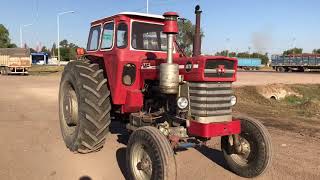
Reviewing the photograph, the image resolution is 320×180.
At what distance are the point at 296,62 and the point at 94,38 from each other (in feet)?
170

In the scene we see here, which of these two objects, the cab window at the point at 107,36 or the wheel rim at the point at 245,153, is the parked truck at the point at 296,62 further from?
the wheel rim at the point at 245,153

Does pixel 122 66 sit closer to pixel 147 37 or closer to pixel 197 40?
pixel 147 37

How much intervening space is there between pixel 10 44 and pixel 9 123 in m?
97.6

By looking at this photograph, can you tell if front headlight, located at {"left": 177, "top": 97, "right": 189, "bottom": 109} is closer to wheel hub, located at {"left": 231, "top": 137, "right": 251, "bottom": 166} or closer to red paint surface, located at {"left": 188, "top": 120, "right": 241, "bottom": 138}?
red paint surface, located at {"left": 188, "top": 120, "right": 241, "bottom": 138}

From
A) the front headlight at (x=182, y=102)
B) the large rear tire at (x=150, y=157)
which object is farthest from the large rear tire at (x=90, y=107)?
the front headlight at (x=182, y=102)

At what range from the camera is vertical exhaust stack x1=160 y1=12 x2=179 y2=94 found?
19.1ft

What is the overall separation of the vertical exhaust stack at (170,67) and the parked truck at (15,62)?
35.2m

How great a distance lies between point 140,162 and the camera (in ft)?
18.7

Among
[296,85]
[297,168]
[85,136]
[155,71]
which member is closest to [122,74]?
[155,71]

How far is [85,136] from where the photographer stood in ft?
22.2

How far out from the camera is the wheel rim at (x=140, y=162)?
561 cm

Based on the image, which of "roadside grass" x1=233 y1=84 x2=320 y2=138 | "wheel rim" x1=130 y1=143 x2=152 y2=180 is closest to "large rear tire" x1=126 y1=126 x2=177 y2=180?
"wheel rim" x1=130 y1=143 x2=152 y2=180

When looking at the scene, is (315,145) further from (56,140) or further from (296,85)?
(296,85)

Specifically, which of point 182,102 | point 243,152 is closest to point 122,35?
point 182,102
